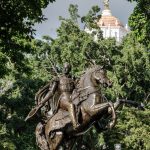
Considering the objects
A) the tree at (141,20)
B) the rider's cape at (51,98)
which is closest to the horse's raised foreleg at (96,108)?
the rider's cape at (51,98)

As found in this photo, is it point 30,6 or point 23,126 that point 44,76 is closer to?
point 23,126

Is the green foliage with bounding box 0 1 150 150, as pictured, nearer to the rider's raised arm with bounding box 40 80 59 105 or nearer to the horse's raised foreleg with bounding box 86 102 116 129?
the rider's raised arm with bounding box 40 80 59 105

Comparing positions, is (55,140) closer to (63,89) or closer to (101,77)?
(63,89)

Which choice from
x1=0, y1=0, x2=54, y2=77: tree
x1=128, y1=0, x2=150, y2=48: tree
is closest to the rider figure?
x1=0, y1=0, x2=54, y2=77: tree

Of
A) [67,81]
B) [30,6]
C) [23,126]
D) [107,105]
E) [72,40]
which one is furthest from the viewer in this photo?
[72,40]

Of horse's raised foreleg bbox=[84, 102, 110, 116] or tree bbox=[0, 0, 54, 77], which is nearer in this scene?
horse's raised foreleg bbox=[84, 102, 110, 116]

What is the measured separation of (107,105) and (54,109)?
1984mm

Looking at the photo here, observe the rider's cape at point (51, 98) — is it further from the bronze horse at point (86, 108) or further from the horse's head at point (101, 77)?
the horse's head at point (101, 77)

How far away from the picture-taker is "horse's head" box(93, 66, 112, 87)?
1534 centimetres

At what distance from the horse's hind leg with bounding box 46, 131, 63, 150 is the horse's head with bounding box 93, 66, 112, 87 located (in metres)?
1.93

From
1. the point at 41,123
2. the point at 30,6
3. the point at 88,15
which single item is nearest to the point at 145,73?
the point at 88,15

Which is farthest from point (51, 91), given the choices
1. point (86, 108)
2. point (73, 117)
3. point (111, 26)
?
point (111, 26)

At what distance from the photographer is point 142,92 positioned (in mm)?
48188

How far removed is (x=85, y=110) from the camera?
15633mm
